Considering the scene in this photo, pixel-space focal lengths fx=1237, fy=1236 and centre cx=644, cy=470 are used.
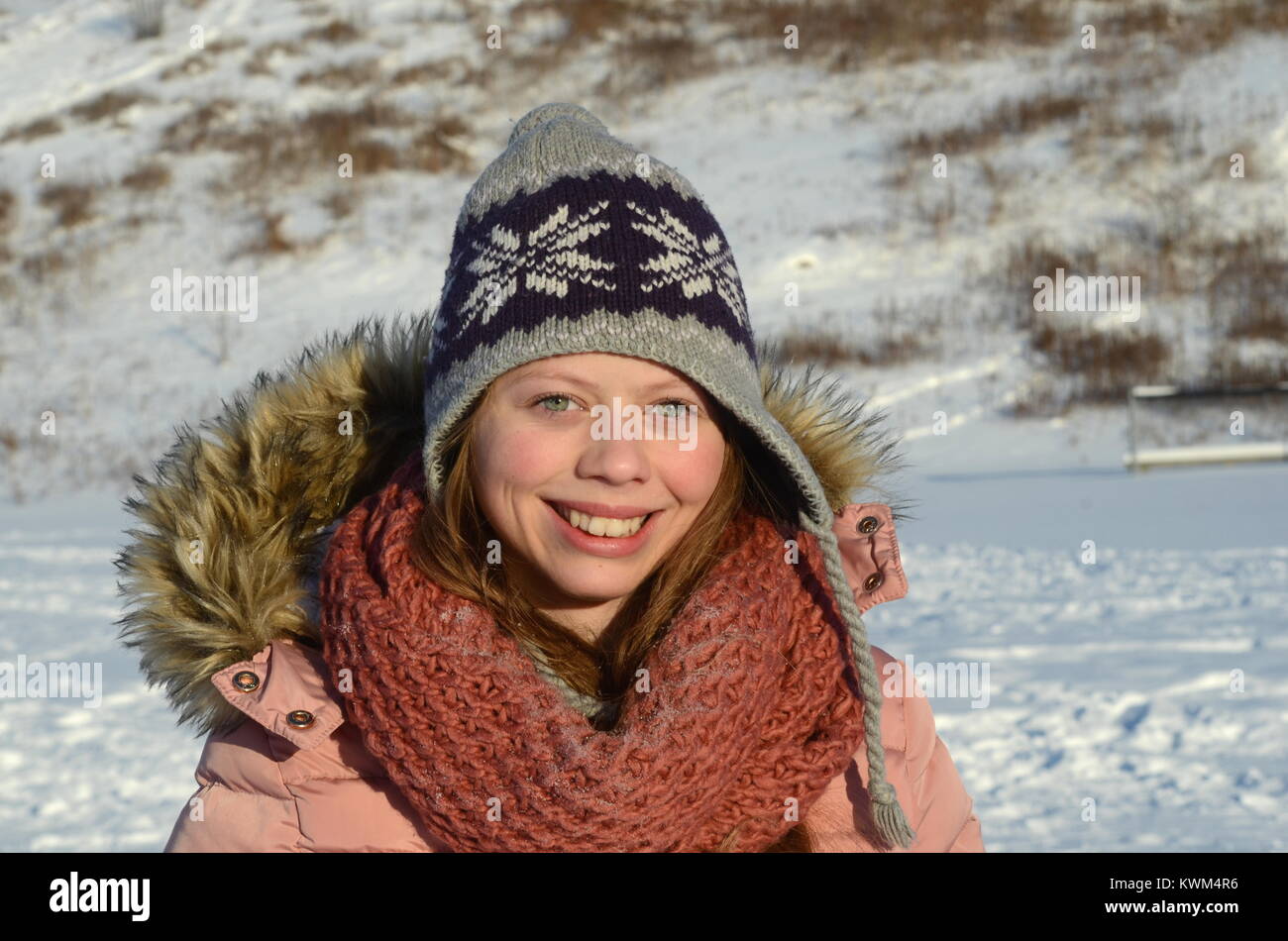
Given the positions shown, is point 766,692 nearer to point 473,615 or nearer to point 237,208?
point 473,615

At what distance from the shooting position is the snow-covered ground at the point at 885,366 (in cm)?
436

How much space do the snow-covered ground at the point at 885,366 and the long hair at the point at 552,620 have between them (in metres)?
2.23

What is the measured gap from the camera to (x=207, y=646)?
5.90 feet

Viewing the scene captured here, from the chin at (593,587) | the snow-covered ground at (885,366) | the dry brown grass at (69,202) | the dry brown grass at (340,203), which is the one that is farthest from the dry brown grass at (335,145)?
the chin at (593,587)

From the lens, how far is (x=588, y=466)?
1.66 m

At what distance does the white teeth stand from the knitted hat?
0.71 feet

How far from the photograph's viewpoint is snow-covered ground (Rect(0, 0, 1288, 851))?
4359mm

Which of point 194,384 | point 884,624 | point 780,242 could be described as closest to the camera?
point 884,624

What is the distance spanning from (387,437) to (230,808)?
2.07 ft

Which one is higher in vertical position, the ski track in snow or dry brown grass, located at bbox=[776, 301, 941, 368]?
the ski track in snow

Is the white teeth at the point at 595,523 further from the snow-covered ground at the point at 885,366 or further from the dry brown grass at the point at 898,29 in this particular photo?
the dry brown grass at the point at 898,29

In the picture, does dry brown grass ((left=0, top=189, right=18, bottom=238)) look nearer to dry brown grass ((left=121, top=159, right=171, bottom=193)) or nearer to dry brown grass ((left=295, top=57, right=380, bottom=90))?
dry brown grass ((left=121, top=159, right=171, bottom=193))

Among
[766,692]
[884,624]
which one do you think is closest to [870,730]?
[766,692]

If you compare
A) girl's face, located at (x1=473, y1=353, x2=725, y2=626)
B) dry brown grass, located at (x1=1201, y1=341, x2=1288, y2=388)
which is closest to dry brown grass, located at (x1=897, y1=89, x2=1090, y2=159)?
dry brown grass, located at (x1=1201, y1=341, x2=1288, y2=388)
